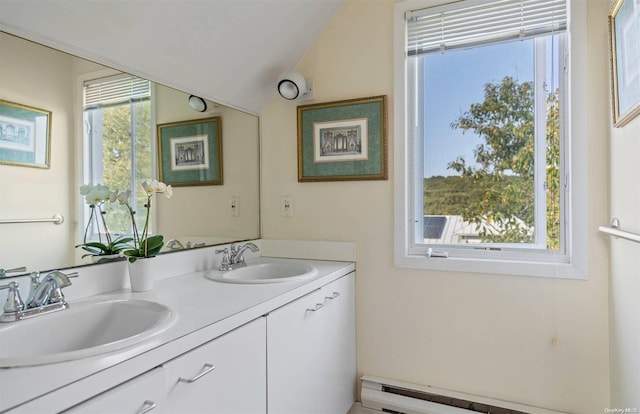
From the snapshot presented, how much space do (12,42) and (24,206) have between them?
49 centimetres

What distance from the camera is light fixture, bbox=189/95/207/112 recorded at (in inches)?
69.6

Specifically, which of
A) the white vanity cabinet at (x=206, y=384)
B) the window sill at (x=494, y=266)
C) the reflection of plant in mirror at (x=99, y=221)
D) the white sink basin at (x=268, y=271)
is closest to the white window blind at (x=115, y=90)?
the reflection of plant in mirror at (x=99, y=221)

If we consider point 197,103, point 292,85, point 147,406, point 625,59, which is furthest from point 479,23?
point 147,406

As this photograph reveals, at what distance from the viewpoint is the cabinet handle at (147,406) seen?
0.79 m

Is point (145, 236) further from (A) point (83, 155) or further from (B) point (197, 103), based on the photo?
(B) point (197, 103)

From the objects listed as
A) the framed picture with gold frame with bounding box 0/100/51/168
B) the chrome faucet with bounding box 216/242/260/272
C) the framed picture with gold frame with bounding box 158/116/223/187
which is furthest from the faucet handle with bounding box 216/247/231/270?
the framed picture with gold frame with bounding box 0/100/51/168

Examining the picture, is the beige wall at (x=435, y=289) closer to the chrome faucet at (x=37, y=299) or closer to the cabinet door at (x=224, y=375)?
the cabinet door at (x=224, y=375)

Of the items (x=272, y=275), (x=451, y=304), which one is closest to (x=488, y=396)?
(x=451, y=304)

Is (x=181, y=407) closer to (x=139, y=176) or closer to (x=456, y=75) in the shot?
(x=139, y=176)

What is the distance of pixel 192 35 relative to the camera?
1563 mm

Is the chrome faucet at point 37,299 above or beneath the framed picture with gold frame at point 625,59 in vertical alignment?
beneath

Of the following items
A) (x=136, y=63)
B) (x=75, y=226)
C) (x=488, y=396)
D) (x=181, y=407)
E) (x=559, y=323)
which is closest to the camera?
→ (x=181, y=407)

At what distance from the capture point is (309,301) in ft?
4.91

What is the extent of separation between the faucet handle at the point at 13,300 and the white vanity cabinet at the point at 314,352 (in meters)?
0.69
